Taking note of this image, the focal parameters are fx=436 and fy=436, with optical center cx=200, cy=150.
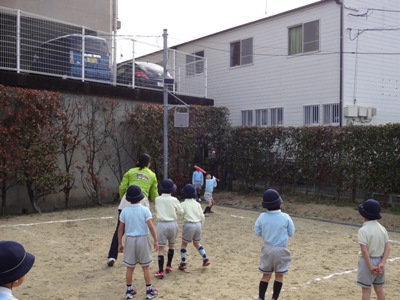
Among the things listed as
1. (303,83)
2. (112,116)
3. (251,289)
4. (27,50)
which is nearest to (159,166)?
(112,116)

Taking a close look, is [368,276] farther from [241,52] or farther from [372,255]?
[241,52]

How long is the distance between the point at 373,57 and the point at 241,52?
5.55 metres

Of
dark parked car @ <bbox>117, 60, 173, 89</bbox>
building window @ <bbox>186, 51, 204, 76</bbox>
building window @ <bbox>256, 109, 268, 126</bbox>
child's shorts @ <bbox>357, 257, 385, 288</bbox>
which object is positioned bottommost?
child's shorts @ <bbox>357, 257, 385, 288</bbox>

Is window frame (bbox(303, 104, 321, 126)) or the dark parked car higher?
the dark parked car

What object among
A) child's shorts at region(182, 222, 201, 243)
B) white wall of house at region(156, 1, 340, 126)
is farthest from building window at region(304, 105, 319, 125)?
child's shorts at region(182, 222, 201, 243)

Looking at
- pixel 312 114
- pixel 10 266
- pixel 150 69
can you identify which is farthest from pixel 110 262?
pixel 312 114

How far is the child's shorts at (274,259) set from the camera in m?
4.92

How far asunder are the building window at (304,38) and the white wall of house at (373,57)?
1284 millimetres

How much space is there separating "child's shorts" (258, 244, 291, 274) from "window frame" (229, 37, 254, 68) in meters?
14.7

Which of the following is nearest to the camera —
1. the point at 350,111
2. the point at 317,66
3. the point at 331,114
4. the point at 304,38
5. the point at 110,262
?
the point at 110,262

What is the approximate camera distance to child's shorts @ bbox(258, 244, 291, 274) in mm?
4922

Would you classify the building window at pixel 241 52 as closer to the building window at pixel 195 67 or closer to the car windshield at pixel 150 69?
the building window at pixel 195 67

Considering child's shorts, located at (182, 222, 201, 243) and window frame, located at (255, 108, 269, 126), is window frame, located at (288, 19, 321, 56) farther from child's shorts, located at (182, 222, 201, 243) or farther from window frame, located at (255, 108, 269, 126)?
child's shorts, located at (182, 222, 201, 243)

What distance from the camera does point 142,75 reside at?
599 inches
